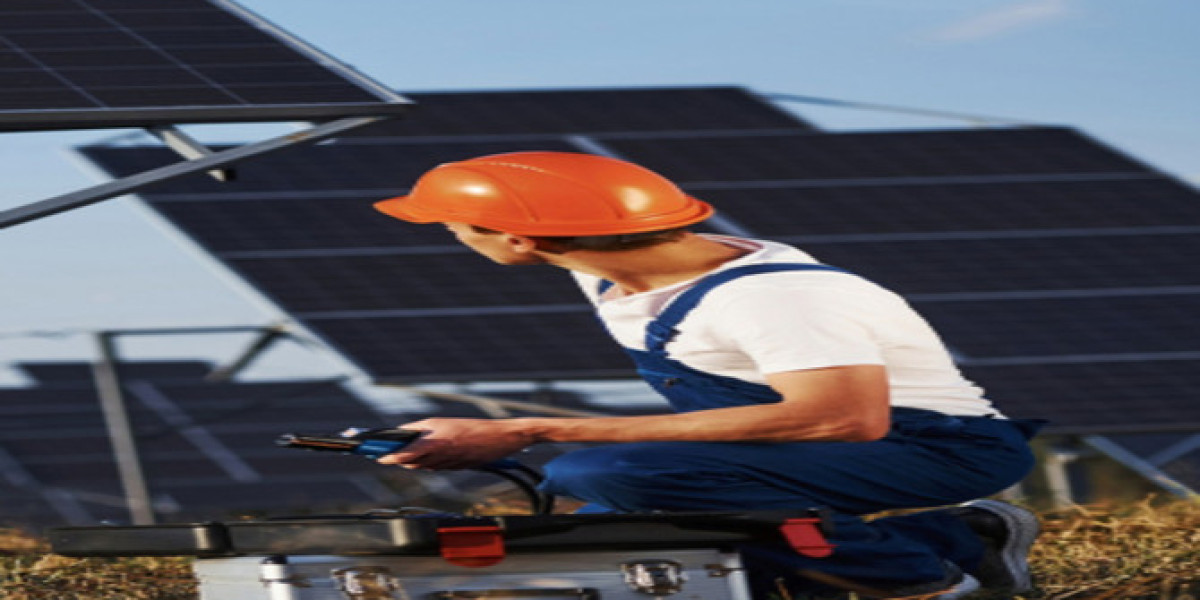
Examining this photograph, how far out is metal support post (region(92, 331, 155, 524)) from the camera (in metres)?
7.73

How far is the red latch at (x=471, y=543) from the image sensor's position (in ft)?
10.5

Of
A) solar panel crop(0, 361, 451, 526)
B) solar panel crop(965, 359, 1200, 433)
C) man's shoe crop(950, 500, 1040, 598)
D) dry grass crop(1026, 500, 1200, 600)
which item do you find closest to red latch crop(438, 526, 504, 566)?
man's shoe crop(950, 500, 1040, 598)

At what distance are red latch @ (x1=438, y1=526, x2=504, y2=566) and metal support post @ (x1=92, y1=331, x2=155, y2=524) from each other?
4662mm

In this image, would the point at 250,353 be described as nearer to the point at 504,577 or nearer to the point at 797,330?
the point at 504,577

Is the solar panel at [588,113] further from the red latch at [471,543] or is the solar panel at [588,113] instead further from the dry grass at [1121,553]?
the red latch at [471,543]

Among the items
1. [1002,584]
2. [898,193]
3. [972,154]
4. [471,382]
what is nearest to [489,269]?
[471,382]

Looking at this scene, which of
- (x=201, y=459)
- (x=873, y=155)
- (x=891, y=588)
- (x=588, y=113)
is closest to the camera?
(x=891, y=588)

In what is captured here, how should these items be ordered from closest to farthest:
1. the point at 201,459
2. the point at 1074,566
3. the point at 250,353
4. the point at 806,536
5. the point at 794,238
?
the point at 806,536 < the point at 1074,566 < the point at 250,353 < the point at 201,459 < the point at 794,238

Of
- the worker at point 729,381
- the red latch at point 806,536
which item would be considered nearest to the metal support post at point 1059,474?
the worker at point 729,381

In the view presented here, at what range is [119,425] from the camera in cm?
779

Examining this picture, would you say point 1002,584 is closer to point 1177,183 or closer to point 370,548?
point 370,548

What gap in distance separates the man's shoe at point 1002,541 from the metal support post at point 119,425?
433 cm

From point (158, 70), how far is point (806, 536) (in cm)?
504

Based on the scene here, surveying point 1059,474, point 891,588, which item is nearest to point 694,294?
point 891,588
